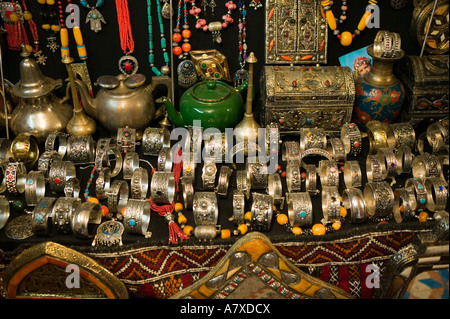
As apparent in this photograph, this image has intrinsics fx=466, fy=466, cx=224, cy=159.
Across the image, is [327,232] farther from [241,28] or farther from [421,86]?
[241,28]

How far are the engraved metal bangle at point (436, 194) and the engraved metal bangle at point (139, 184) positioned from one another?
134cm

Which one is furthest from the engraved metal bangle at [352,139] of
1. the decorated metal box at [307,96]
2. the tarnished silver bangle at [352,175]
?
the tarnished silver bangle at [352,175]

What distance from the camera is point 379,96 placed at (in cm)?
262

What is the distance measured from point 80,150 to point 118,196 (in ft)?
1.33

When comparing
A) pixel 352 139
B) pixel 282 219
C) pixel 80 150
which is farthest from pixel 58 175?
pixel 352 139

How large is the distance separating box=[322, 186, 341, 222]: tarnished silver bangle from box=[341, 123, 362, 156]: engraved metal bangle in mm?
451

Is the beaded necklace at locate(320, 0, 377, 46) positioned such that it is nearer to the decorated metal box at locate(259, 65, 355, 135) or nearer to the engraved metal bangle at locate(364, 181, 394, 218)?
the decorated metal box at locate(259, 65, 355, 135)

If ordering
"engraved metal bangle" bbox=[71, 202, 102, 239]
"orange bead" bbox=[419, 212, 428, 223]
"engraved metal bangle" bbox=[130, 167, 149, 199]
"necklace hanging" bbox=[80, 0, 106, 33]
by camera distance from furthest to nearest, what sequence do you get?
1. "necklace hanging" bbox=[80, 0, 106, 33]
2. "engraved metal bangle" bbox=[130, 167, 149, 199]
3. "orange bead" bbox=[419, 212, 428, 223]
4. "engraved metal bangle" bbox=[71, 202, 102, 239]

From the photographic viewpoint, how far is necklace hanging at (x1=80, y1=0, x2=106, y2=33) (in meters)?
2.66

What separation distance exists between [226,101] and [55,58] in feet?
3.67

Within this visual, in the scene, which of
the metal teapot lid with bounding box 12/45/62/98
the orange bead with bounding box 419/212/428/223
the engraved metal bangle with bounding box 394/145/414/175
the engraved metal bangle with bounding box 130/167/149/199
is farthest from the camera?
the metal teapot lid with bounding box 12/45/62/98

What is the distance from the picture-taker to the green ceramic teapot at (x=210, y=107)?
8.43 feet

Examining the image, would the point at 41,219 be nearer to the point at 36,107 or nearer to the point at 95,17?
the point at 36,107

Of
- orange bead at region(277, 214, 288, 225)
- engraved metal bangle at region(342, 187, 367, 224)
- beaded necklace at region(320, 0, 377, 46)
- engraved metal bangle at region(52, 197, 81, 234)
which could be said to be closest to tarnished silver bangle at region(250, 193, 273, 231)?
orange bead at region(277, 214, 288, 225)
